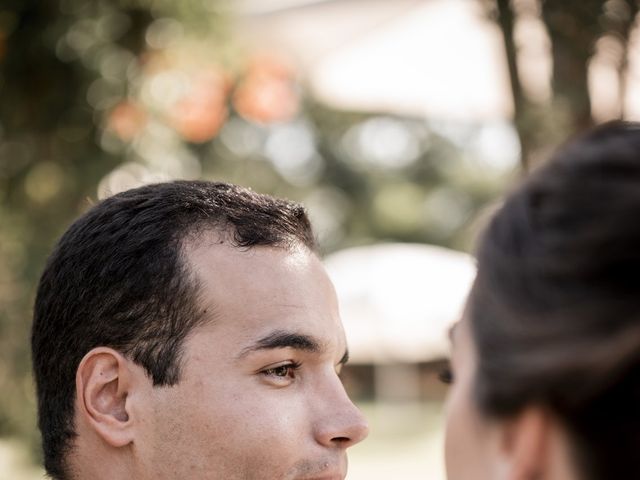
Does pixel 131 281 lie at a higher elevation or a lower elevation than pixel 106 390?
higher

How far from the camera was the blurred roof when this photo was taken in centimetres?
423

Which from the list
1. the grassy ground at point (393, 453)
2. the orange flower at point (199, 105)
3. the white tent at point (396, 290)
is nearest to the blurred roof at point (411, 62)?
the orange flower at point (199, 105)

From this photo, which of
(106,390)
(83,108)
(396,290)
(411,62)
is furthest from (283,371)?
(396,290)

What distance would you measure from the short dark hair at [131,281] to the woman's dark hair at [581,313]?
1336 millimetres

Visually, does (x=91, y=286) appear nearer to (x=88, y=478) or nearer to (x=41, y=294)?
(x=41, y=294)

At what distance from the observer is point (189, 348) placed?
2.43 m

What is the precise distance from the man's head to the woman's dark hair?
1.20m

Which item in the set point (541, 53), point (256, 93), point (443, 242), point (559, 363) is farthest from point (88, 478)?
point (443, 242)

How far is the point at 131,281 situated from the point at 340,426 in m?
0.66

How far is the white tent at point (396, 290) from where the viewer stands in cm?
2672

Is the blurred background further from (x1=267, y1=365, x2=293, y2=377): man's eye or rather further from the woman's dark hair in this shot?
(x1=267, y1=365, x2=293, y2=377): man's eye

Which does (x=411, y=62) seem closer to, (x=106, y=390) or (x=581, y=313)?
(x=106, y=390)

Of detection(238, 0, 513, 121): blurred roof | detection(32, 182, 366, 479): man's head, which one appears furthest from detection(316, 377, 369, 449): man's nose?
detection(238, 0, 513, 121): blurred roof

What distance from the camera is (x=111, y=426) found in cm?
242
